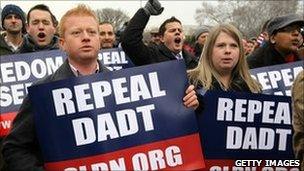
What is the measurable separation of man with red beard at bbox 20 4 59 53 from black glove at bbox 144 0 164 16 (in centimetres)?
151

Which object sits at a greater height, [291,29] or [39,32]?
[39,32]

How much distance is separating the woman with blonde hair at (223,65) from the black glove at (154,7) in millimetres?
601

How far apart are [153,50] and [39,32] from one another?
1186mm

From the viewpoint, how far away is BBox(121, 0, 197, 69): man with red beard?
4.62m

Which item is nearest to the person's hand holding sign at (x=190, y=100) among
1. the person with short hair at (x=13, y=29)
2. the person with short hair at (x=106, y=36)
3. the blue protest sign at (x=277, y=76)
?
the blue protest sign at (x=277, y=76)

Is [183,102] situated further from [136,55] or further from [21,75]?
[21,75]

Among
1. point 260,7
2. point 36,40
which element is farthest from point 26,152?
point 260,7

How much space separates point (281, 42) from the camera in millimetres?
4953

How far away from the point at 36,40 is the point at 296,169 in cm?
300

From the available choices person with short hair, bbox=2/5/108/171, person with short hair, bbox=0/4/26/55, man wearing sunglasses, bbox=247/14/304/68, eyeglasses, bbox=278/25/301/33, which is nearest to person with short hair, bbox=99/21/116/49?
person with short hair, bbox=0/4/26/55

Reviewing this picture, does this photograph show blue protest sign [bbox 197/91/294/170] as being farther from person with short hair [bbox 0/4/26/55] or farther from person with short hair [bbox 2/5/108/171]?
person with short hair [bbox 0/4/26/55]

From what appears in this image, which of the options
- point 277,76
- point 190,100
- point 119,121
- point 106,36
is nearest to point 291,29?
point 277,76
